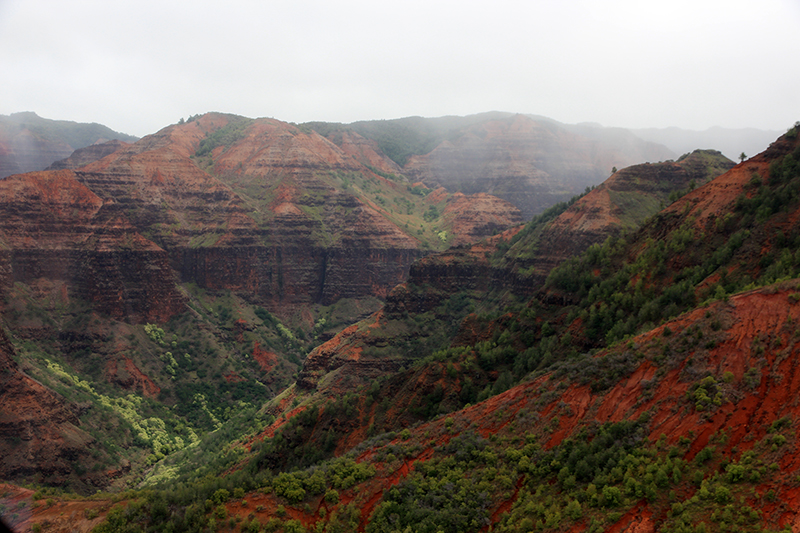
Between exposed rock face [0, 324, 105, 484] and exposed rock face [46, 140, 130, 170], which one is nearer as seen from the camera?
exposed rock face [0, 324, 105, 484]

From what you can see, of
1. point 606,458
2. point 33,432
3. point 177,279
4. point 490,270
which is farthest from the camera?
point 177,279

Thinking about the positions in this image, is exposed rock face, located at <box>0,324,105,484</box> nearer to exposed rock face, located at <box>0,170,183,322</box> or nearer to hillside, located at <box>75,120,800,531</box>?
hillside, located at <box>75,120,800,531</box>

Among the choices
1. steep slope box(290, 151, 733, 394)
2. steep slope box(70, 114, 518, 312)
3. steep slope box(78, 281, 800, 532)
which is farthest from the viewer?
steep slope box(70, 114, 518, 312)

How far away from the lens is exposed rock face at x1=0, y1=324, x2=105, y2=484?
222 ft

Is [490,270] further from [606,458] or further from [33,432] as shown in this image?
[606,458]

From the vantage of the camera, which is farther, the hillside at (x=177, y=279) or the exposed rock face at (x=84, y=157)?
the exposed rock face at (x=84, y=157)

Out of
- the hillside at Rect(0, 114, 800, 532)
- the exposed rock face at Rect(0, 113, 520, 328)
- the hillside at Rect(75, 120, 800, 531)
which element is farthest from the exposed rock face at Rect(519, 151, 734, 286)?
the exposed rock face at Rect(0, 113, 520, 328)

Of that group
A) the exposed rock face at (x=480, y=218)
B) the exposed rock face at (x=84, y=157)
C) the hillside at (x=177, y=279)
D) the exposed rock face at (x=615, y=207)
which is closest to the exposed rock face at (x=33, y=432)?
the hillside at (x=177, y=279)

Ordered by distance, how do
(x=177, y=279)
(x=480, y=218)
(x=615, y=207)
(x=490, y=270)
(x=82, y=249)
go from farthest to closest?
1. (x=480, y=218)
2. (x=177, y=279)
3. (x=82, y=249)
4. (x=490, y=270)
5. (x=615, y=207)

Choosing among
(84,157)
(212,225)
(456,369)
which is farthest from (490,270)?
(84,157)

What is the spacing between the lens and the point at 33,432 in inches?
2753

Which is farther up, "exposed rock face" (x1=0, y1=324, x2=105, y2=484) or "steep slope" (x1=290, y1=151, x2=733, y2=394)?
"steep slope" (x1=290, y1=151, x2=733, y2=394)

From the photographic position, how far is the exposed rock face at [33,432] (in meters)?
67.6

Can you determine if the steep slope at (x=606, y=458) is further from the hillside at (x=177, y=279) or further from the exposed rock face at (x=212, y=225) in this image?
the exposed rock face at (x=212, y=225)
